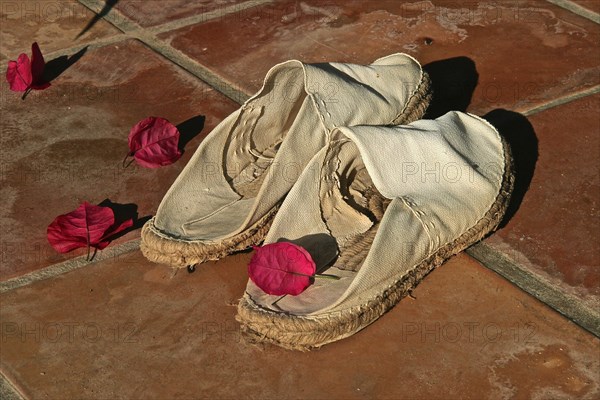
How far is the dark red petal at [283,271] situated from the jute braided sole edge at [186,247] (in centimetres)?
18

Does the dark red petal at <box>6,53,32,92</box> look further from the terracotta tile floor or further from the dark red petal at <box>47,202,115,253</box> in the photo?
the dark red petal at <box>47,202,115,253</box>

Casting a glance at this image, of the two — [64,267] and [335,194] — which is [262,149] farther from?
[64,267]

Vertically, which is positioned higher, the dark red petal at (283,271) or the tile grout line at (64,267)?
the dark red petal at (283,271)

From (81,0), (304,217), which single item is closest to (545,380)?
(304,217)

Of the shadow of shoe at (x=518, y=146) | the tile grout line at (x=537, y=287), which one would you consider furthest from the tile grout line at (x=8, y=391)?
the shadow of shoe at (x=518, y=146)

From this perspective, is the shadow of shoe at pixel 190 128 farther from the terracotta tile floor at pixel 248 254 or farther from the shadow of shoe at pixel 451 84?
the shadow of shoe at pixel 451 84

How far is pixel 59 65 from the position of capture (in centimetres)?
312

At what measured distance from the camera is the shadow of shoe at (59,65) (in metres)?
3.06

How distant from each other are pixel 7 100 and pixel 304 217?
120cm

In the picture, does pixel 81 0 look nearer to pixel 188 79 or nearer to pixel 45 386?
pixel 188 79

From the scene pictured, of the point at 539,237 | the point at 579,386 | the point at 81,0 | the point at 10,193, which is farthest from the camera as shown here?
the point at 81,0

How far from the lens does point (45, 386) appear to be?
195 centimetres

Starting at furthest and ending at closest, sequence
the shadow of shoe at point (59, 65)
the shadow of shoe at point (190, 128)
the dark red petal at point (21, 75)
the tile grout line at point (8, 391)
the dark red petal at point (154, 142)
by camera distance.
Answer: the shadow of shoe at point (59, 65) → the dark red petal at point (21, 75) → the shadow of shoe at point (190, 128) → the dark red petal at point (154, 142) → the tile grout line at point (8, 391)

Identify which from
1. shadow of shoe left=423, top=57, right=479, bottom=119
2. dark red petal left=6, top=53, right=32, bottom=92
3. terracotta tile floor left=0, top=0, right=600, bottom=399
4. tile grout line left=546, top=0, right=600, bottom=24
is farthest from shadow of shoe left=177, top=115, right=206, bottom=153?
tile grout line left=546, top=0, right=600, bottom=24
